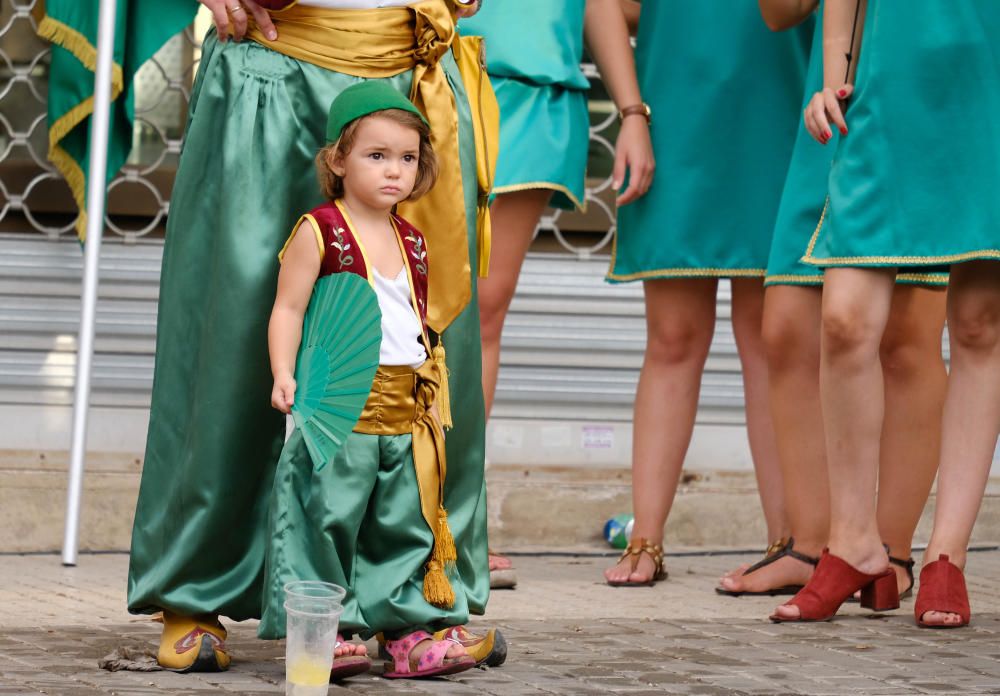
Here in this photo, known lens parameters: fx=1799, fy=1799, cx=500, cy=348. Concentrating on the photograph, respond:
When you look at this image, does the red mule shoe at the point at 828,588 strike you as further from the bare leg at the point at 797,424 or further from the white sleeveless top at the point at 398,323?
the white sleeveless top at the point at 398,323

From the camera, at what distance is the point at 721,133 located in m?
4.64

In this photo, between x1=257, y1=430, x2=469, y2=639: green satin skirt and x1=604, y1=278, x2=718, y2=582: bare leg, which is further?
x1=604, y1=278, x2=718, y2=582: bare leg

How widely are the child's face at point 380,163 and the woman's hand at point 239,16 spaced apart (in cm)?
27

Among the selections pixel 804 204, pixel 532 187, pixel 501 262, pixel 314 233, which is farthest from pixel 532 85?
pixel 314 233

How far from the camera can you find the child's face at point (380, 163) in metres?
3.17

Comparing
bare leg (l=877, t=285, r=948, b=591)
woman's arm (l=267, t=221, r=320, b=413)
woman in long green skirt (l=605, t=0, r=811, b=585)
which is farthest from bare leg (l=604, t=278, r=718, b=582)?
woman's arm (l=267, t=221, r=320, b=413)

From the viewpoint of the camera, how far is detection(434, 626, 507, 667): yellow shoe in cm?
328

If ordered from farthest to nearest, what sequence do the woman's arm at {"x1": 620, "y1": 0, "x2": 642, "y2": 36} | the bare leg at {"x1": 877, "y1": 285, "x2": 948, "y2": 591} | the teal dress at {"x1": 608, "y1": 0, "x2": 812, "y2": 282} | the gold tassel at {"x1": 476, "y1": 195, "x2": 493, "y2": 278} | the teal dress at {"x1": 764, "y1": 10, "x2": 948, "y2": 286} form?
the woman's arm at {"x1": 620, "y1": 0, "x2": 642, "y2": 36}
the teal dress at {"x1": 608, "y1": 0, "x2": 812, "y2": 282}
the bare leg at {"x1": 877, "y1": 285, "x2": 948, "y2": 591}
the teal dress at {"x1": 764, "y1": 10, "x2": 948, "y2": 286}
the gold tassel at {"x1": 476, "y1": 195, "x2": 493, "y2": 278}

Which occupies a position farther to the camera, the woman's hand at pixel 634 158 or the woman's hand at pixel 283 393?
the woman's hand at pixel 634 158

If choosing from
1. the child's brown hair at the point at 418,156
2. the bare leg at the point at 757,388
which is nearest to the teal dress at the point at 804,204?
the bare leg at the point at 757,388

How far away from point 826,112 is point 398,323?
1.30 metres

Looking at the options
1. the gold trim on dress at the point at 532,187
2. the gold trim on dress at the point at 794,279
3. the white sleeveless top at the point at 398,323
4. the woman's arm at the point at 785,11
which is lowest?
the white sleeveless top at the point at 398,323

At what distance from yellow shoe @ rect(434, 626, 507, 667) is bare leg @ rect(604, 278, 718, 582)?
1410 mm

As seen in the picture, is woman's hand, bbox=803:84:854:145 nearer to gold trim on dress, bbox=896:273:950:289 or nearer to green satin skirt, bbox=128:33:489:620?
gold trim on dress, bbox=896:273:950:289
